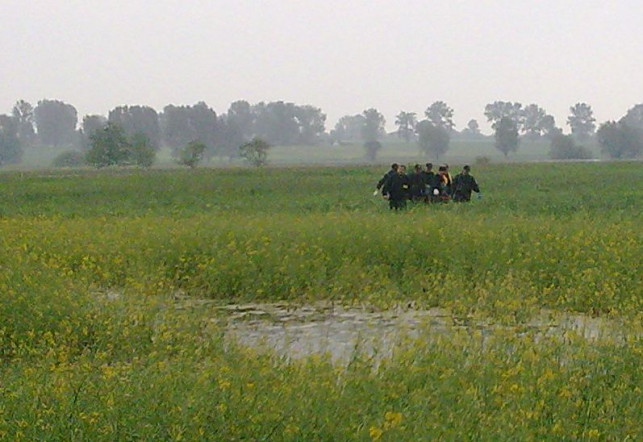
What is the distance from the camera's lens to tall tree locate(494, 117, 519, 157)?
468ft

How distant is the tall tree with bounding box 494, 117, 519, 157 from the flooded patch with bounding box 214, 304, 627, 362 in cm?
13584

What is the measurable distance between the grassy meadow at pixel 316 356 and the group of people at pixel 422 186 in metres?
0.61

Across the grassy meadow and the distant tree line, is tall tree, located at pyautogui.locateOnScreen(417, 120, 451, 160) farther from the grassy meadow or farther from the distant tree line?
the grassy meadow

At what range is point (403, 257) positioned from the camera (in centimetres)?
1416

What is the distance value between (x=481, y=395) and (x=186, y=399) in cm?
255

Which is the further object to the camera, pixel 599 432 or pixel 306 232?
pixel 306 232

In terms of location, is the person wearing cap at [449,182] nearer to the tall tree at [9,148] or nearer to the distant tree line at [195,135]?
the distant tree line at [195,135]

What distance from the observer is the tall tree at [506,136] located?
143 meters

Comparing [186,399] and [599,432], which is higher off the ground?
[186,399]

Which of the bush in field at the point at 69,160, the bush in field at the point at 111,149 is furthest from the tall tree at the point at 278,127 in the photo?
the bush in field at the point at 111,149

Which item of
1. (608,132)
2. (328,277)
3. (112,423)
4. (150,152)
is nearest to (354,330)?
(328,277)

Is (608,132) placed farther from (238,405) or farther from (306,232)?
(238,405)

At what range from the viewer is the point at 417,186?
21391 millimetres

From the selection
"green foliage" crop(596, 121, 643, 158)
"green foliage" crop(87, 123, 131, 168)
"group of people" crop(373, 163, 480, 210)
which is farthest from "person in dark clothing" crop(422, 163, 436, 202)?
"green foliage" crop(596, 121, 643, 158)
